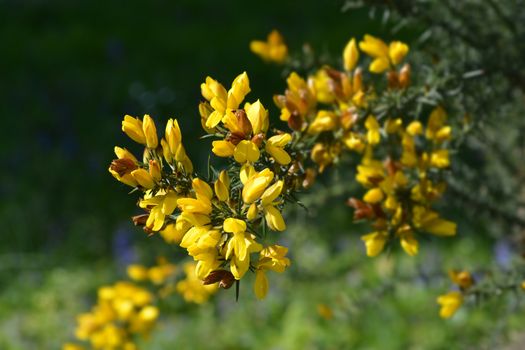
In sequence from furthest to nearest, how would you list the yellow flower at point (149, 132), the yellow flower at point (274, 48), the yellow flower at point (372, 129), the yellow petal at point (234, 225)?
the yellow flower at point (274, 48)
the yellow flower at point (372, 129)
the yellow flower at point (149, 132)
the yellow petal at point (234, 225)

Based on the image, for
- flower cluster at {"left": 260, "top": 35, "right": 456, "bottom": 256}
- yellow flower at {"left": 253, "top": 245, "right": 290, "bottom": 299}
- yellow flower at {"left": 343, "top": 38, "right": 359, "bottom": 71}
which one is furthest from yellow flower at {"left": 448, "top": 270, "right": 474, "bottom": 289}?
yellow flower at {"left": 253, "top": 245, "right": 290, "bottom": 299}

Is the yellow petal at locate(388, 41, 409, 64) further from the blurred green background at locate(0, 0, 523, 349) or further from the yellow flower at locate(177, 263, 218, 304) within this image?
the yellow flower at locate(177, 263, 218, 304)

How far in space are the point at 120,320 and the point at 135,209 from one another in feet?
7.89

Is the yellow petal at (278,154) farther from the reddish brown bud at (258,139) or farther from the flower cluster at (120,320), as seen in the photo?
the flower cluster at (120,320)

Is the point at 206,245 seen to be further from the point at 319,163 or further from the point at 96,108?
the point at 96,108

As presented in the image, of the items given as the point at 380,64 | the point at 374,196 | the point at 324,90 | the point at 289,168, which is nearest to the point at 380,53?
the point at 380,64

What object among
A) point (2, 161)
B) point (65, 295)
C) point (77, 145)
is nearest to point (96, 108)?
point (77, 145)

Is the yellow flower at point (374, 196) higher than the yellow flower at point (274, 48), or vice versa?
the yellow flower at point (274, 48)

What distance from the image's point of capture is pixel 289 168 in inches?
48.4

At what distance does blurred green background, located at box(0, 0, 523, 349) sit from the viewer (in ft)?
10.9

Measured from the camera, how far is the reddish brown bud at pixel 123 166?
110 centimetres

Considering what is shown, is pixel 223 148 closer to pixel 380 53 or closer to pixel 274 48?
pixel 380 53

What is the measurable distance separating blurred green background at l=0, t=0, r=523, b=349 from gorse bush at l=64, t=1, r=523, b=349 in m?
0.37

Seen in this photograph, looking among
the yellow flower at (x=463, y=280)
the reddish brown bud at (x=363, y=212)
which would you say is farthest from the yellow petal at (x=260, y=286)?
the yellow flower at (x=463, y=280)
